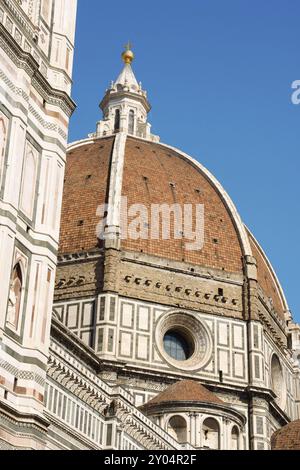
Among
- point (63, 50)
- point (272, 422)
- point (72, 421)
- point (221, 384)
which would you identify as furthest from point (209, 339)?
point (63, 50)

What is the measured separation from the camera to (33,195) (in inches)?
453

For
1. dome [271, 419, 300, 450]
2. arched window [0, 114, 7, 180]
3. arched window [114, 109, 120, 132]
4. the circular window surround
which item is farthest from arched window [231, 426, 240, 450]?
arched window [0, 114, 7, 180]

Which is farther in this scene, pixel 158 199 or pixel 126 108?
pixel 126 108

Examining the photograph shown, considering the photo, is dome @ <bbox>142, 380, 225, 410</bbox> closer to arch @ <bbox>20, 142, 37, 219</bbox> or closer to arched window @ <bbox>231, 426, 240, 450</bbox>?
arched window @ <bbox>231, 426, 240, 450</bbox>

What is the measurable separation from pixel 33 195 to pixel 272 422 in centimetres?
3439

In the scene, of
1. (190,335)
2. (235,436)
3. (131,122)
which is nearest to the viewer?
(235,436)

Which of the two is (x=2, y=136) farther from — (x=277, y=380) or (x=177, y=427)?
(x=277, y=380)

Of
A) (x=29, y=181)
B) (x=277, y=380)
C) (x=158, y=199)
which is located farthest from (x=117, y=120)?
(x=29, y=181)

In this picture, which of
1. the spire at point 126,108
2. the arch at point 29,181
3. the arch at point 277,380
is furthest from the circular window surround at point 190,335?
the arch at point 29,181

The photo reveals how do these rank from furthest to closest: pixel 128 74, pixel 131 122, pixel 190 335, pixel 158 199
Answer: pixel 128 74 < pixel 131 122 < pixel 158 199 < pixel 190 335

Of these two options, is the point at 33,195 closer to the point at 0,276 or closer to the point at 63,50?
the point at 0,276

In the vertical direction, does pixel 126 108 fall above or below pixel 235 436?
above

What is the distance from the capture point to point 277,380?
1880 inches

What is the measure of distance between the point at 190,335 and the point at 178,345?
0.79 m
